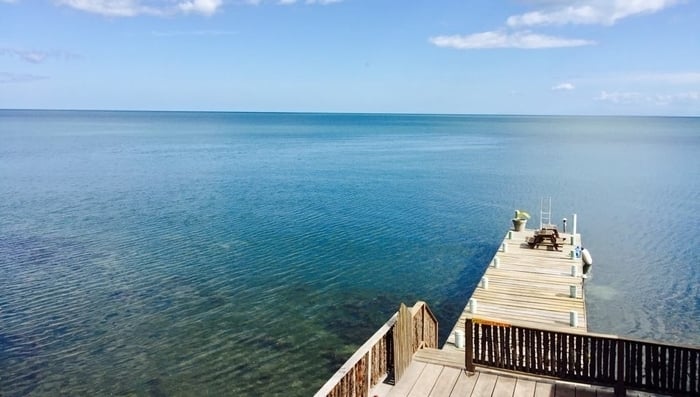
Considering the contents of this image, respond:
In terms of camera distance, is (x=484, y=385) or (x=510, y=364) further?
(x=510, y=364)

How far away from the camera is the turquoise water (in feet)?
48.8

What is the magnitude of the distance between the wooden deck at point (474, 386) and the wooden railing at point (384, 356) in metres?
0.22

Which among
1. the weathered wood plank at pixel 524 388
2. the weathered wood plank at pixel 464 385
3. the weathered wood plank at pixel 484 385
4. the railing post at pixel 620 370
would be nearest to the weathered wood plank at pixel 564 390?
the weathered wood plank at pixel 524 388

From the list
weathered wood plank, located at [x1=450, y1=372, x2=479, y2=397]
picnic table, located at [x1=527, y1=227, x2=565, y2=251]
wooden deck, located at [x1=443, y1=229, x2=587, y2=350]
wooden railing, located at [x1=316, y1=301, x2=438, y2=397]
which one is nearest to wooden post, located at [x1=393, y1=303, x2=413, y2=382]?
wooden railing, located at [x1=316, y1=301, x2=438, y2=397]

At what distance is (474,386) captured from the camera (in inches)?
337

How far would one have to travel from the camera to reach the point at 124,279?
2116 centimetres

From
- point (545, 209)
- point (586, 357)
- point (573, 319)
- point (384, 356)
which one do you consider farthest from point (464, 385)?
point (545, 209)

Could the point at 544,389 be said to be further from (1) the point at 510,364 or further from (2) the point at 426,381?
(2) the point at 426,381

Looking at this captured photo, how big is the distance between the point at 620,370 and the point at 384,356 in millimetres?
3582

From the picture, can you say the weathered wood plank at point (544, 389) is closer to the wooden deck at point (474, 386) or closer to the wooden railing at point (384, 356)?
the wooden deck at point (474, 386)

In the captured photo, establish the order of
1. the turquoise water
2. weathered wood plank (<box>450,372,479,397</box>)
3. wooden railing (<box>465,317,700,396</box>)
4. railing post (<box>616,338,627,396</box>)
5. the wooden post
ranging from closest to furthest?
wooden railing (<box>465,317,700,396</box>) < railing post (<box>616,338,627,396</box>) < weathered wood plank (<box>450,372,479,397</box>) < the wooden post < the turquoise water

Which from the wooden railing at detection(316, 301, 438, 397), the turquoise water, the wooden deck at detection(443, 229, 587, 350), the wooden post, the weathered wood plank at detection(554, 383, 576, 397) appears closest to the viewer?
the wooden railing at detection(316, 301, 438, 397)

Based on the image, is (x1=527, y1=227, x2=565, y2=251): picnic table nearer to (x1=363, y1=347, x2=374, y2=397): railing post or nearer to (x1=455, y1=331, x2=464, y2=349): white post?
(x1=455, y1=331, x2=464, y2=349): white post

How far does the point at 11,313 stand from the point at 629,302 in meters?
22.0
